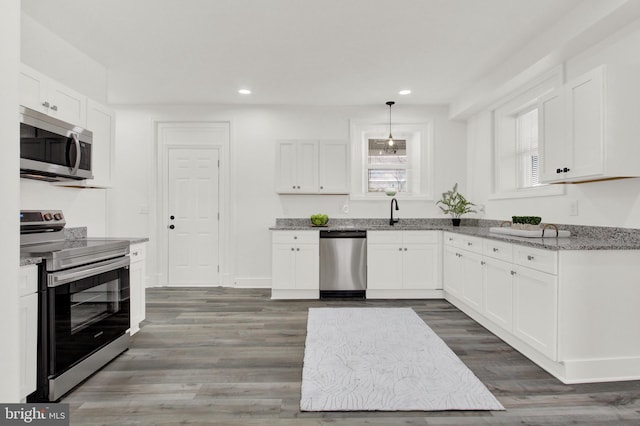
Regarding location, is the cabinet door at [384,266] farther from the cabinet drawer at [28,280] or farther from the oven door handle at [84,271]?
the cabinet drawer at [28,280]

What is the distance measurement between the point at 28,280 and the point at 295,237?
2722 mm

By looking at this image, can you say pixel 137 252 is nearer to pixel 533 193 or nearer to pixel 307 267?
pixel 307 267

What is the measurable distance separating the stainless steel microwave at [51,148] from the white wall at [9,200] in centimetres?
189

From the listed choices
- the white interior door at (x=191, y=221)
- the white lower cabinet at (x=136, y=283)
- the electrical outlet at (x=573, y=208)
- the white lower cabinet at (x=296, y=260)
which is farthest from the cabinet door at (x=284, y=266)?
the electrical outlet at (x=573, y=208)

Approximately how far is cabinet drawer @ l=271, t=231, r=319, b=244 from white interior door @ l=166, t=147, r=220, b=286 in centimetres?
115

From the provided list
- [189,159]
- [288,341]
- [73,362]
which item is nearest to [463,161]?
[288,341]

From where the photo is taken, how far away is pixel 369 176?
499 cm

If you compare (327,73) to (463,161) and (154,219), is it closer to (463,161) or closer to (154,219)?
(463,161)

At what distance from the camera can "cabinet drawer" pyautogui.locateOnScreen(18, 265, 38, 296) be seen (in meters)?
1.79

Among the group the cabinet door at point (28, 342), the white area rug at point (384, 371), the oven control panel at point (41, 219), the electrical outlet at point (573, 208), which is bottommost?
the white area rug at point (384, 371)

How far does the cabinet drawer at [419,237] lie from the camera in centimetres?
423

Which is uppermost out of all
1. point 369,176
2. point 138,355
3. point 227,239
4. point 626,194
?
point 369,176

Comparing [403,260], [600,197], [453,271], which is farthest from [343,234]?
[600,197]

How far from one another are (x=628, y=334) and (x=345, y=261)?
2.68m
